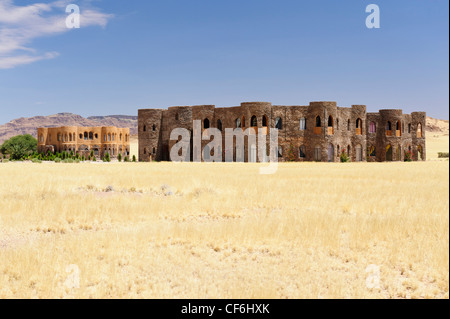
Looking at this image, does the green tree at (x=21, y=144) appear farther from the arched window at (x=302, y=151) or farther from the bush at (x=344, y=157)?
the bush at (x=344, y=157)

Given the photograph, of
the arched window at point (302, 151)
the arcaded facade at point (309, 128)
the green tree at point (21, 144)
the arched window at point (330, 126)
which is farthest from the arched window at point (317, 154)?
the green tree at point (21, 144)

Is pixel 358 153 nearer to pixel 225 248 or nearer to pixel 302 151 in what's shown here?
pixel 302 151

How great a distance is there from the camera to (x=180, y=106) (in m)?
49.4

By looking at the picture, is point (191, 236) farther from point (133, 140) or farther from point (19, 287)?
point (133, 140)

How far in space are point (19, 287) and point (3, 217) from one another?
549cm

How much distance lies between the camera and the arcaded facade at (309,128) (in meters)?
44.8

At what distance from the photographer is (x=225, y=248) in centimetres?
754

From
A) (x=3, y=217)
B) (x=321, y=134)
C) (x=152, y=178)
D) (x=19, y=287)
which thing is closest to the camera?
(x=19, y=287)

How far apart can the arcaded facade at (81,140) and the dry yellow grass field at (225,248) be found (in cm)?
6922

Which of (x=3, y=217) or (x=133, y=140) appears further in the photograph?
(x=133, y=140)

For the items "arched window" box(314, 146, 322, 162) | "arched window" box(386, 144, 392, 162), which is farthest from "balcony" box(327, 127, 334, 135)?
"arched window" box(386, 144, 392, 162)

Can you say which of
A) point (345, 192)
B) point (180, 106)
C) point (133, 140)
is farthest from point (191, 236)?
point (133, 140)
